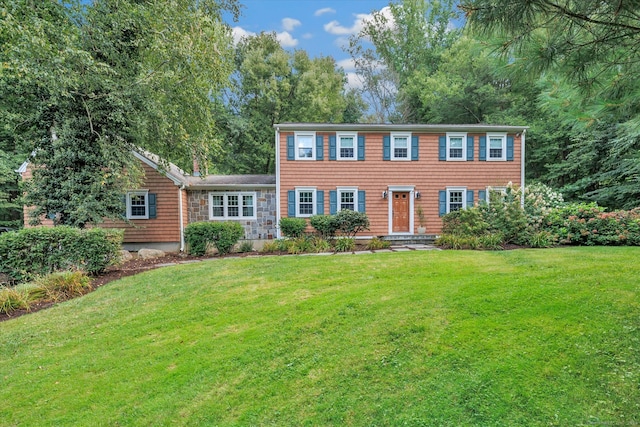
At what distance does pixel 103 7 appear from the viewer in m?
8.40

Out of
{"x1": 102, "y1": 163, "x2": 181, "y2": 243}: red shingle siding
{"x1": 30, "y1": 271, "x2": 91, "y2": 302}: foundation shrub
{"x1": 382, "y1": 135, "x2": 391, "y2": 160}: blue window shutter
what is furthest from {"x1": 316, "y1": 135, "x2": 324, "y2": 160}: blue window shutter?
{"x1": 30, "y1": 271, "x2": 91, "y2": 302}: foundation shrub

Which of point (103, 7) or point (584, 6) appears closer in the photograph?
point (584, 6)

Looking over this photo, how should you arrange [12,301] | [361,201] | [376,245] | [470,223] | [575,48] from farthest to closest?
1. [361,201]
2. [470,223]
3. [376,245]
4. [12,301]
5. [575,48]

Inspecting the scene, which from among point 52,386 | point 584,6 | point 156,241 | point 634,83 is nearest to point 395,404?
point 52,386

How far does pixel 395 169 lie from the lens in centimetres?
1357

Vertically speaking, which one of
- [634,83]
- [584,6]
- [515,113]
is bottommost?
[634,83]

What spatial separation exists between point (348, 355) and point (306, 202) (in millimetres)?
10332

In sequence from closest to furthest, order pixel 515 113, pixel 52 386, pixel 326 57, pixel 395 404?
pixel 395 404
pixel 52 386
pixel 515 113
pixel 326 57

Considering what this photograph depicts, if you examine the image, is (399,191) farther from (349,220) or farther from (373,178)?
(349,220)

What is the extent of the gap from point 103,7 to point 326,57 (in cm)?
1881

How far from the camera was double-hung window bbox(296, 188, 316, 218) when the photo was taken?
1321 centimetres

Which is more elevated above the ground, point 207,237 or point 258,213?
point 258,213

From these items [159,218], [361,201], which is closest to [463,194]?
[361,201]

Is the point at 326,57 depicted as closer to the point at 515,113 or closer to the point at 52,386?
the point at 515,113
